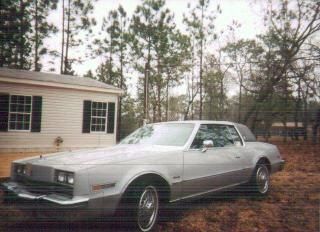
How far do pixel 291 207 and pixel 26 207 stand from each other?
365 centimetres

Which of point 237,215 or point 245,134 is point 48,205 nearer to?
point 237,215

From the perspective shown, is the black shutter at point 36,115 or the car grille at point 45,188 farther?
the black shutter at point 36,115

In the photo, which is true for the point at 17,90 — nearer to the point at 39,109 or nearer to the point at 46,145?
the point at 39,109

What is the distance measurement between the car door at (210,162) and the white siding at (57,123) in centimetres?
716

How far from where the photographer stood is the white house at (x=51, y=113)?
9258mm

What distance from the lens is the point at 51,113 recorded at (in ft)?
35.0

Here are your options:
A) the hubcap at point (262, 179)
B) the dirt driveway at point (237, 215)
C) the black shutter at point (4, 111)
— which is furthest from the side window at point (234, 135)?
the black shutter at point (4, 111)

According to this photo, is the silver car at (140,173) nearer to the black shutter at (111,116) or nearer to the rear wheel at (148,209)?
the rear wheel at (148,209)

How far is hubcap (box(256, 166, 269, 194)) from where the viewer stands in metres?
5.02

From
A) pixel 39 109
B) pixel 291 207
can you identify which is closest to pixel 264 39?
pixel 39 109

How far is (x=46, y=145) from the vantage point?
9977 mm

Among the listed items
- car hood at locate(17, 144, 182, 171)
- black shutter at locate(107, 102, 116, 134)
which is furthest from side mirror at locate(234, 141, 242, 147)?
black shutter at locate(107, 102, 116, 134)

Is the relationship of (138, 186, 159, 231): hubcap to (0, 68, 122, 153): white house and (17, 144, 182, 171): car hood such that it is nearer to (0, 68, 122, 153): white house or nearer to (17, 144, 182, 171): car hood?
(17, 144, 182, 171): car hood

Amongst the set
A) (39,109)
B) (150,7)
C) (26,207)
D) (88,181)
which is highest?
(150,7)
